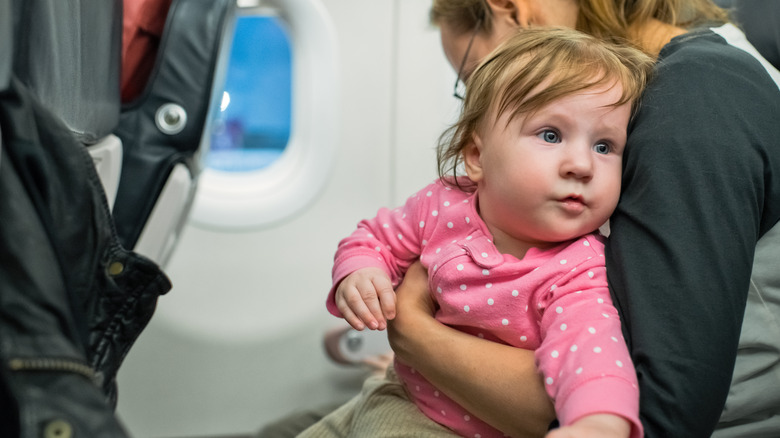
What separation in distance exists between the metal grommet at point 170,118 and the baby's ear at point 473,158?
471mm

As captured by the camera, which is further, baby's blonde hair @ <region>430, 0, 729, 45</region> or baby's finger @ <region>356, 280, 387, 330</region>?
baby's blonde hair @ <region>430, 0, 729, 45</region>

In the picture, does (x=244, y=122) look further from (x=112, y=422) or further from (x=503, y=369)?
(x=112, y=422)

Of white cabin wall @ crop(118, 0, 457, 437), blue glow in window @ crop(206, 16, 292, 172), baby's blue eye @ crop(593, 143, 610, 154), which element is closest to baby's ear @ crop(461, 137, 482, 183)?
baby's blue eye @ crop(593, 143, 610, 154)

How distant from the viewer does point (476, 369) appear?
0.85 m

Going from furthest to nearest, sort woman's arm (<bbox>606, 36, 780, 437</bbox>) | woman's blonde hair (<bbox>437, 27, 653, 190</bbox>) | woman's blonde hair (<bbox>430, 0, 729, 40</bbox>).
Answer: woman's blonde hair (<bbox>430, 0, 729, 40</bbox>) → woman's blonde hair (<bbox>437, 27, 653, 190</bbox>) → woman's arm (<bbox>606, 36, 780, 437</bbox>)

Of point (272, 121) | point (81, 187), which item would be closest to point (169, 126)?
point (81, 187)

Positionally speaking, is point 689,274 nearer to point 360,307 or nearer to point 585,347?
point 585,347

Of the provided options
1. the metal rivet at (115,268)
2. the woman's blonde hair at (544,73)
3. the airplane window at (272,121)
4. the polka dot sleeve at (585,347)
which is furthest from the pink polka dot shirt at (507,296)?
the airplane window at (272,121)

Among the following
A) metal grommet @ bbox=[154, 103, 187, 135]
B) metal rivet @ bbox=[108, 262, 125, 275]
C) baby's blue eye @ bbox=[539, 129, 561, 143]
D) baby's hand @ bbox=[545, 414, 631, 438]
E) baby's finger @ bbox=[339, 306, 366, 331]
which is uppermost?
baby's blue eye @ bbox=[539, 129, 561, 143]

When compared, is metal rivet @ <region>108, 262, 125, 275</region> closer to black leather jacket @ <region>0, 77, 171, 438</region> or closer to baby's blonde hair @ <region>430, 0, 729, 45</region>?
black leather jacket @ <region>0, 77, 171, 438</region>

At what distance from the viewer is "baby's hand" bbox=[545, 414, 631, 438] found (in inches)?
24.9

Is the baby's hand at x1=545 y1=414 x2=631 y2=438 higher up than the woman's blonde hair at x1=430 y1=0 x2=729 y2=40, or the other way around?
the woman's blonde hair at x1=430 y1=0 x2=729 y2=40

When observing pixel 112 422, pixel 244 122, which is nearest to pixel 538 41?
pixel 112 422

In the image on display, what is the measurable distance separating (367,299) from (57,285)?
0.41 metres
